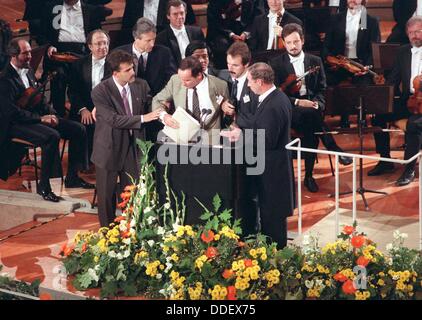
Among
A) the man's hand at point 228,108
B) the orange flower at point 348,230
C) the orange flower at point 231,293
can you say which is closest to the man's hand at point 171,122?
the man's hand at point 228,108

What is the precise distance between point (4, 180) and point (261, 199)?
2.99 metres

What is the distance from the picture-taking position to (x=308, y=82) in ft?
29.5

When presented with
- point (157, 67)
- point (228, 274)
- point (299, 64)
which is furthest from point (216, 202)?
point (299, 64)

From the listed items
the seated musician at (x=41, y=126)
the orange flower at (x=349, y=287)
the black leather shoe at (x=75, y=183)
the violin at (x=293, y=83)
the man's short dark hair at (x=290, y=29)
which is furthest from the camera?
the black leather shoe at (x=75, y=183)

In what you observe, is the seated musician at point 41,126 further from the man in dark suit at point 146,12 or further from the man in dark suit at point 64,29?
the man in dark suit at point 146,12

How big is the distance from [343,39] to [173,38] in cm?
155

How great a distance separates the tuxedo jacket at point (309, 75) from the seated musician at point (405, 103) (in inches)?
29.7

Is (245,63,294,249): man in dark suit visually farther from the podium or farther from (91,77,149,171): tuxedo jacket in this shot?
(91,77,149,171): tuxedo jacket

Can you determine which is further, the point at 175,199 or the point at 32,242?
the point at 32,242

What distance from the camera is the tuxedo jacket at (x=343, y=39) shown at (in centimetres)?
976

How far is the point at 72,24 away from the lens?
1016 cm

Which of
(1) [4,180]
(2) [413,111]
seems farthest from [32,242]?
(2) [413,111]
